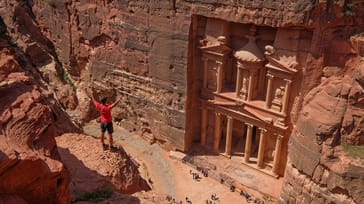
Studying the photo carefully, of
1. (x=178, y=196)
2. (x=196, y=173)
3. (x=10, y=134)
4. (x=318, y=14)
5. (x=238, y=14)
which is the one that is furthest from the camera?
(x=196, y=173)

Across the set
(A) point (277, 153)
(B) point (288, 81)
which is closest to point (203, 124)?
(A) point (277, 153)

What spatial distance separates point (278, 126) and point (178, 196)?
15.9 feet

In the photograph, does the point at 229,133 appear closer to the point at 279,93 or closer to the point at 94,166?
the point at 279,93

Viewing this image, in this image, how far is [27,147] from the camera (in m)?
5.31

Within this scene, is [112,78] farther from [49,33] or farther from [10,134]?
[10,134]

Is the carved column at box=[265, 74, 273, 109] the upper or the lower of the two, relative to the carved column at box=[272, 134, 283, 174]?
upper

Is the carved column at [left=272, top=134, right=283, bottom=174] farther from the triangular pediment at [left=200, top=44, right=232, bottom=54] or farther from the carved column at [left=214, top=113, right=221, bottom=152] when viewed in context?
the triangular pediment at [left=200, top=44, right=232, bottom=54]

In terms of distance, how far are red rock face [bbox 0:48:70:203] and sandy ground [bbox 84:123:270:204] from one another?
7.91 m

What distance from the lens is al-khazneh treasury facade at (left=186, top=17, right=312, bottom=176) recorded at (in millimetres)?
13359

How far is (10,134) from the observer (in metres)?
5.23

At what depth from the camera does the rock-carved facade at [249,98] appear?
13727mm

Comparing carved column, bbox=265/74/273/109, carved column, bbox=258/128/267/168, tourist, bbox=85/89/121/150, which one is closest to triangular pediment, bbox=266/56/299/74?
carved column, bbox=265/74/273/109

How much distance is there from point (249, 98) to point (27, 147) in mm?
10721

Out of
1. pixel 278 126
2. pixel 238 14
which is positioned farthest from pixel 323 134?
pixel 238 14
